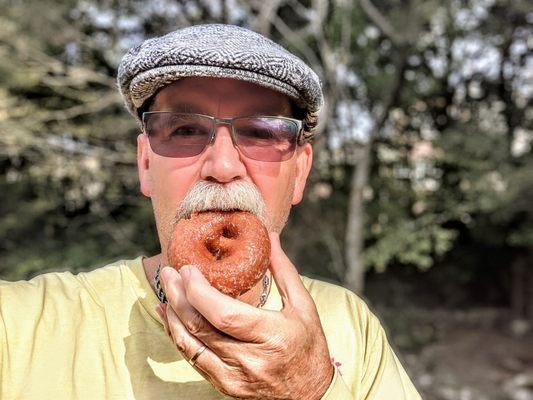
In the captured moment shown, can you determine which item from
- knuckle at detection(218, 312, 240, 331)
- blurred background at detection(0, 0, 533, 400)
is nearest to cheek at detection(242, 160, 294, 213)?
knuckle at detection(218, 312, 240, 331)

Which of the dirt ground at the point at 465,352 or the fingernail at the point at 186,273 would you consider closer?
the fingernail at the point at 186,273

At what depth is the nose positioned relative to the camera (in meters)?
1.66

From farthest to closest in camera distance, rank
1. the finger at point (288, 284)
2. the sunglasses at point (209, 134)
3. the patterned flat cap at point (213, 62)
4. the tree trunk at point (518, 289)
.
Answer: the tree trunk at point (518, 289) → the sunglasses at point (209, 134) → the patterned flat cap at point (213, 62) → the finger at point (288, 284)

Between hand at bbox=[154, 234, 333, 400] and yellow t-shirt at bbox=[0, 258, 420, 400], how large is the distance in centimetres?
15

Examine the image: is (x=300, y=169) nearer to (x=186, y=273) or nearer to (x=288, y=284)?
(x=288, y=284)

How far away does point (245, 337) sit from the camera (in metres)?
1.27

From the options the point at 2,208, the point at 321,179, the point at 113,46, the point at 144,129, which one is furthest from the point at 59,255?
the point at 144,129

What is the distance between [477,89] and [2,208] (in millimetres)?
11082

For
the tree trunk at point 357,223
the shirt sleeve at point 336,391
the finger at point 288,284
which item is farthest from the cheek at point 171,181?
the tree trunk at point 357,223

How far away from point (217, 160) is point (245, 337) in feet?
1.89

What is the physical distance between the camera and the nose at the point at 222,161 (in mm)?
1663

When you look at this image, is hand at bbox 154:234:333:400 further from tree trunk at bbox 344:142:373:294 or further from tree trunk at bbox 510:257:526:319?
tree trunk at bbox 510:257:526:319

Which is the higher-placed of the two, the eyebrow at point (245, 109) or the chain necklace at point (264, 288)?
the eyebrow at point (245, 109)

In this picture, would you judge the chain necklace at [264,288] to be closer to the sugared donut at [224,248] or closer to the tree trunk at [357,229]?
the sugared donut at [224,248]
